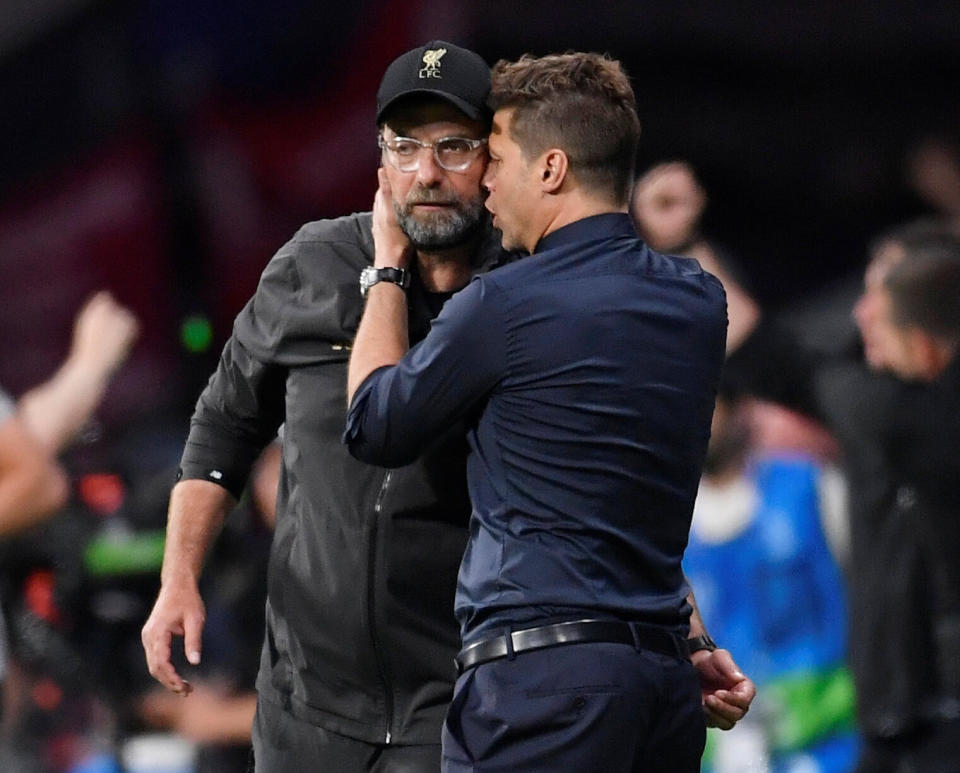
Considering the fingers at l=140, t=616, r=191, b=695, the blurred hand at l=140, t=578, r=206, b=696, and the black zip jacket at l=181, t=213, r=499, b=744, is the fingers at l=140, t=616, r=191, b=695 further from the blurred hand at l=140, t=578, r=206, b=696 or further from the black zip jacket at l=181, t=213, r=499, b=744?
the black zip jacket at l=181, t=213, r=499, b=744

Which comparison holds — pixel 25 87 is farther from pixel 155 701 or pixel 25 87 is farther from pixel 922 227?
pixel 922 227

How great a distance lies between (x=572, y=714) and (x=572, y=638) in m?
0.10

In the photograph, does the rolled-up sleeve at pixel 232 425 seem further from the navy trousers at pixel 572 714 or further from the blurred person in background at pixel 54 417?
the navy trousers at pixel 572 714

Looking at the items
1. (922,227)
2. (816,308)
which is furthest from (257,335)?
(816,308)

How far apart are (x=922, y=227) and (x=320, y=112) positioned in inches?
98.2

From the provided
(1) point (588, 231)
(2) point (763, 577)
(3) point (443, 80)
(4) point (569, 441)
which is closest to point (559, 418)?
(4) point (569, 441)

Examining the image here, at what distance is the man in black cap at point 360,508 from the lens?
2.85 metres

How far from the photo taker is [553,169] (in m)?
2.58

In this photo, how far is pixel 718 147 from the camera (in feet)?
21.9

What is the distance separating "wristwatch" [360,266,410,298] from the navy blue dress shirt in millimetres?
236

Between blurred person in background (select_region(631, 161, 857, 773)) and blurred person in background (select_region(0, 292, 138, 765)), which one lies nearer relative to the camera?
blurred person in background (select_region(0, 292, 138, 765))

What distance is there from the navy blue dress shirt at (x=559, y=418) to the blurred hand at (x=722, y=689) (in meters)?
0.22

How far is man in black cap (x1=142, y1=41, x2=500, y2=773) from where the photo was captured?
112 inches

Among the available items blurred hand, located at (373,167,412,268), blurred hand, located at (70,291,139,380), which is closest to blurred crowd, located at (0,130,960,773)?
blurred hand, located at (70,291,139,380)
